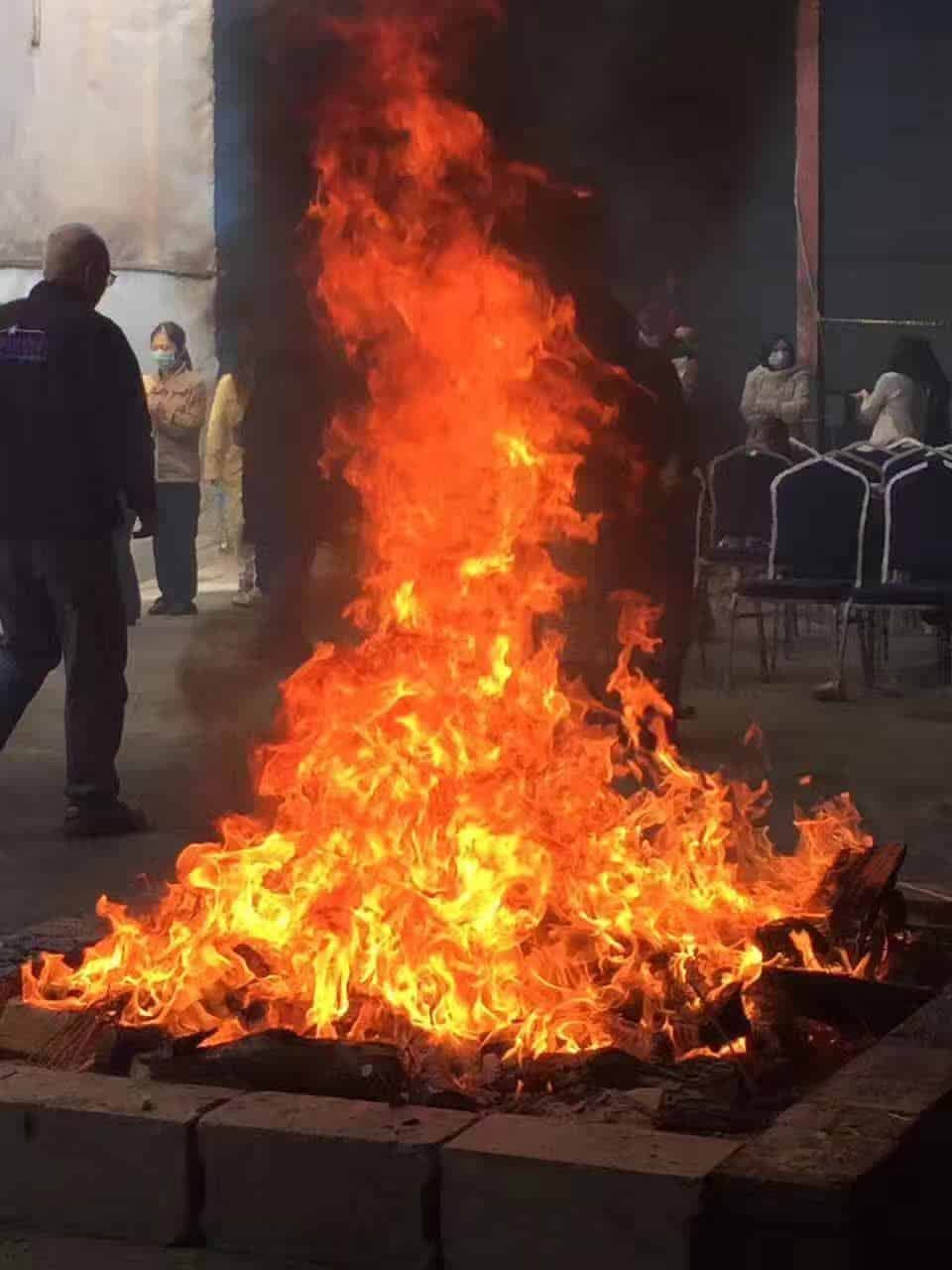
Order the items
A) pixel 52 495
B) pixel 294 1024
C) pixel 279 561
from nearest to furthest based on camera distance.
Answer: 1. pixel 294 1024
2. pixel 52 495
3. pixel 279 561

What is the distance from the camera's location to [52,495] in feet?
24.3

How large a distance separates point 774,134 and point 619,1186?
683 inches

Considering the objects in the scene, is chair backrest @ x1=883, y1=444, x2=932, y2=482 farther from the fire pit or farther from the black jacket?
the fire pit

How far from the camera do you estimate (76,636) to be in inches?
294

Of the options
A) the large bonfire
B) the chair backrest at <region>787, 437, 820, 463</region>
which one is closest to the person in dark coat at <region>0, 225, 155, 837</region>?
the large bonfire

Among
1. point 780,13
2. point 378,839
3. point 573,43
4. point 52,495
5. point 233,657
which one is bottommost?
point 233,657

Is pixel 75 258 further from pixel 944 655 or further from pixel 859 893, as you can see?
pixel 944 655

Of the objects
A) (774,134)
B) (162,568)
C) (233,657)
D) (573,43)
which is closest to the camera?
(573,43)

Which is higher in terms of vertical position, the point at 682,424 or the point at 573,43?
the point at 573,43

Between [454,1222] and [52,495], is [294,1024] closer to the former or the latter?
[454,1222]

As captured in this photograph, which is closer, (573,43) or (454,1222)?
(454,1222)

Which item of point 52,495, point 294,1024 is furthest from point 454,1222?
point 52,495

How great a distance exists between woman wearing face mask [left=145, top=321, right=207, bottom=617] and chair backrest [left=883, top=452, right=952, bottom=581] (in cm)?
658

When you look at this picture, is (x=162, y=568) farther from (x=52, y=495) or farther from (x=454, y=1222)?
(x=454, y=1222)
